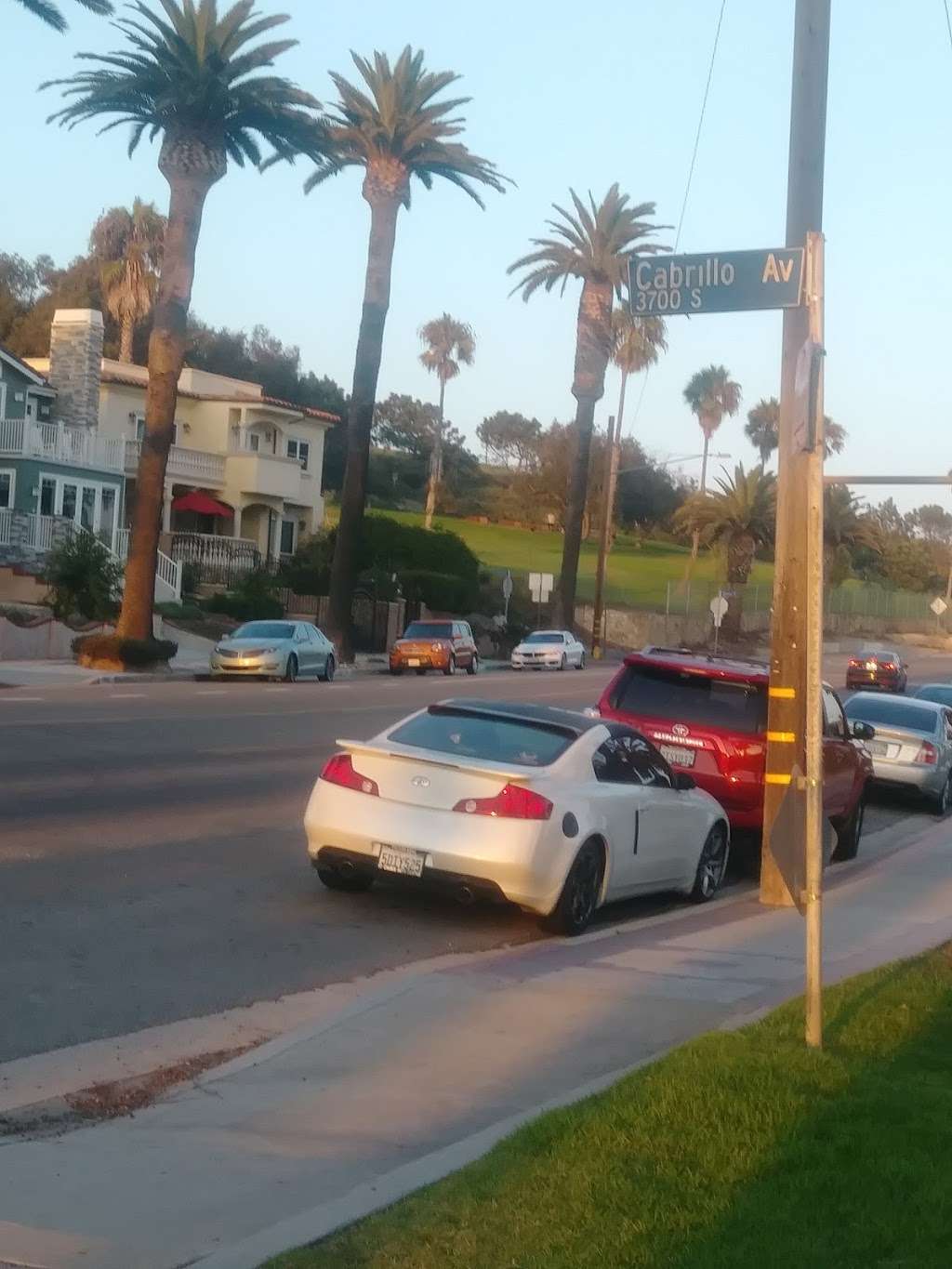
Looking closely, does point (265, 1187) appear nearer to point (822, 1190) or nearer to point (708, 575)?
point (822, 1190)

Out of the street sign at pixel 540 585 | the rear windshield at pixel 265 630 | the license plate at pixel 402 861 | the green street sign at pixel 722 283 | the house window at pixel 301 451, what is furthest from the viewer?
the house window at pixel 301 451

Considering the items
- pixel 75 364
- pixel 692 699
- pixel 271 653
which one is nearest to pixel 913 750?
pixel 692 699

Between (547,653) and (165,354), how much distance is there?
18.8m

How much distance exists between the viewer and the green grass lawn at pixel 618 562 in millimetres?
84312

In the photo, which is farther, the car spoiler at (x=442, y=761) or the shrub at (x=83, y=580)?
the shrub at (x=83, y=580)

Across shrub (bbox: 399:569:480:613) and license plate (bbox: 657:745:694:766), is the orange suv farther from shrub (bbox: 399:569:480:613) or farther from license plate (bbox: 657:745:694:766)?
license plate (bbox: 657:745:694:766)

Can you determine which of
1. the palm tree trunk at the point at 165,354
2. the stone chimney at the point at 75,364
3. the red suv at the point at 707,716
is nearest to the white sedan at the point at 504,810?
the red suv at the point at 707,716

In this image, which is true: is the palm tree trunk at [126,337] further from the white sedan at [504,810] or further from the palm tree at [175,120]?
the white sedan at [504,810]

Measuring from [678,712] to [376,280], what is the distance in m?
34.3

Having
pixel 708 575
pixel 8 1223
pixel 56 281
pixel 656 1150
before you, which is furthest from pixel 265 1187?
pixel 708 575

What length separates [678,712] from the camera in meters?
15.0

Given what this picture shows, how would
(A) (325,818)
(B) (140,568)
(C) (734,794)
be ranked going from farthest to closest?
(B) (140,568)
(C) (734,794)
(A) (325,818)

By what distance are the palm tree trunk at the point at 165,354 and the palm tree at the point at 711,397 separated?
81146mm

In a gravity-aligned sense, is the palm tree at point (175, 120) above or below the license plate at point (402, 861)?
above
